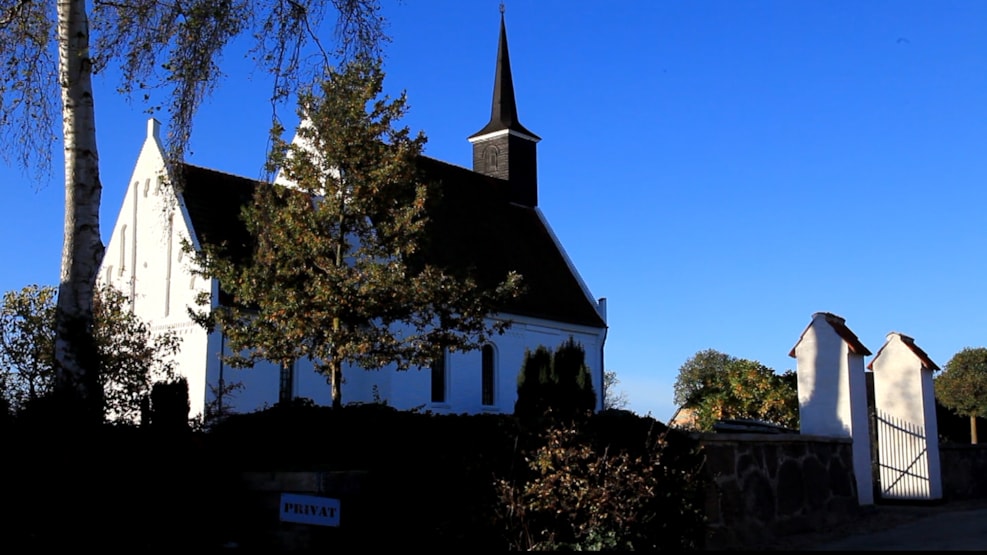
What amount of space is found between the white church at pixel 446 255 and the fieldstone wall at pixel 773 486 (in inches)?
360

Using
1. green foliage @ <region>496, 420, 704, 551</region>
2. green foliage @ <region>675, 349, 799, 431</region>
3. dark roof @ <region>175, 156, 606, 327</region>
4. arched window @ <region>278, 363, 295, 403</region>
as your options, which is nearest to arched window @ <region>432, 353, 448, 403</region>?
dark roof @ <region>175, 156, 606, 327</region>

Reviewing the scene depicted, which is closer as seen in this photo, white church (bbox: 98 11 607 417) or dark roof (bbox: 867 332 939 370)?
dark roof (bbox: 867 332 939 370)

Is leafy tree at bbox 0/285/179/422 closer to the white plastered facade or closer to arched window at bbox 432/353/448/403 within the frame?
the white plastered facade

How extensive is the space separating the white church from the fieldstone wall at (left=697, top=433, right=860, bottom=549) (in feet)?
30.0

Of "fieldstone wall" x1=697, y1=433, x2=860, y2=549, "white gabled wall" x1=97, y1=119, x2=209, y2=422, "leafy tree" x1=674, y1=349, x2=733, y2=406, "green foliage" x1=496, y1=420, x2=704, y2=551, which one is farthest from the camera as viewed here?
"leafy tree" x1=674, y1=349, x2=733, y2=406

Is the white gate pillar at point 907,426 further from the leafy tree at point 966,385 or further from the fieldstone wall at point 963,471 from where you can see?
the leafy tree at point 966,385

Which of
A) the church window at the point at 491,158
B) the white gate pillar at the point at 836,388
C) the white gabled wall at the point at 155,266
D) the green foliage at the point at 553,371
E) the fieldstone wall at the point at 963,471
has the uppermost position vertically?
the church window at the point at 491,158

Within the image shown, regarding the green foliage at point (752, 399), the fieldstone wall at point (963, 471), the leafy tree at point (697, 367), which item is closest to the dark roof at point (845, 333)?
the fieldstone wall at point (963, 471)

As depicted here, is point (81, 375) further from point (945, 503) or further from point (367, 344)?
point (945, 503)

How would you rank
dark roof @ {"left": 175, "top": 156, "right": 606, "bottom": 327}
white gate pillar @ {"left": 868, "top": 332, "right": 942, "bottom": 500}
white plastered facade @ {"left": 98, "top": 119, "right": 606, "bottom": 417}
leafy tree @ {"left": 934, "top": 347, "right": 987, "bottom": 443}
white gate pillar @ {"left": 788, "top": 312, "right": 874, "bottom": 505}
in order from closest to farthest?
1. white gate pillar @ {"left": 788, "top": 312, "right": 874, "bottom": 505}
2. white gate pillar @ {"left": 868, "top": 332, "right": 942, "bottom": 500}
3. white plastered facade @ {"left": 98, "top": 119, "right": 606, "bottom": 417}
4. dark roof @ {"left": 175, "top": 156, "right": 606, "bottom": 327}
5. leafy tree @ {"left": 934, "top": 347, "right": 987, "bottom": 443}

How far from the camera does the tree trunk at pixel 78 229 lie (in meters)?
11.1

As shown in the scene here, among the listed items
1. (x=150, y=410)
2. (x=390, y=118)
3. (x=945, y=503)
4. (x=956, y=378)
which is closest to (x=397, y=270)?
(x=390, y=118)

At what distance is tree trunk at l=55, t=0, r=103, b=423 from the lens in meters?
11.1

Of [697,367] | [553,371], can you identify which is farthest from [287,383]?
[697,367]
